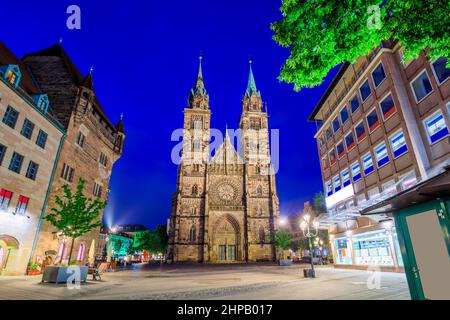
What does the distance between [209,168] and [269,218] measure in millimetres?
15617

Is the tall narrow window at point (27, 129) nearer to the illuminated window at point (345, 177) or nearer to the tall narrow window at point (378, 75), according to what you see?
the tall narrow window at point (378, 75)

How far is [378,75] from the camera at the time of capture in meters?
19.3

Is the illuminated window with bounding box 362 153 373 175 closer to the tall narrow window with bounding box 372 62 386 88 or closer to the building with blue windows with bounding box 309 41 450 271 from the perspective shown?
the building with blue windows with bounding box 309 41 450 271

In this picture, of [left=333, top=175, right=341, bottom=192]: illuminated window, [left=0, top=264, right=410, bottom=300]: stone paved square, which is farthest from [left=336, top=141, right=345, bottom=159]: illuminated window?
[left=0, top=264, right=410, bottom=300]: stone paved square

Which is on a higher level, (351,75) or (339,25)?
(351,75)

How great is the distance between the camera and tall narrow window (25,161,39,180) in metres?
16.9

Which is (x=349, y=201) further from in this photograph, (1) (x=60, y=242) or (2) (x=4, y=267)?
(2) (x=4, y=267)

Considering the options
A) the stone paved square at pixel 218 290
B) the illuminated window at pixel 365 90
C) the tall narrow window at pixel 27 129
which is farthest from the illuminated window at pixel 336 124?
the tall narrow window at pixel 27 129

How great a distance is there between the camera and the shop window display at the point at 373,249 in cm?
1742

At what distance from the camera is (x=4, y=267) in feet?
50.4

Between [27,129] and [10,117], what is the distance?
4.73ft

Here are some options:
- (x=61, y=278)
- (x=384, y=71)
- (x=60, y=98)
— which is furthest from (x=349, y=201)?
(x=60, y=98)

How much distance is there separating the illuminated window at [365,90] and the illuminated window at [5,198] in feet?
90.0

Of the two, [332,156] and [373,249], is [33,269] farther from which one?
[332,156]
